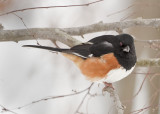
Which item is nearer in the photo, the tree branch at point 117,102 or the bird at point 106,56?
the tree branch at point 117,102

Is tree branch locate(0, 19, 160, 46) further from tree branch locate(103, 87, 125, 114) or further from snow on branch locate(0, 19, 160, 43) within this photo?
tree branch locate(103, 87, 125, 114)

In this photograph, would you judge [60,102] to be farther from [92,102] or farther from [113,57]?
[113,57]

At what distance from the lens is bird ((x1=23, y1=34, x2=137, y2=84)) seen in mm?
2930

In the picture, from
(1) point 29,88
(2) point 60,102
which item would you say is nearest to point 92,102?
(2) point 60,102

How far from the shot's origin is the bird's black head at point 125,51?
2938mm

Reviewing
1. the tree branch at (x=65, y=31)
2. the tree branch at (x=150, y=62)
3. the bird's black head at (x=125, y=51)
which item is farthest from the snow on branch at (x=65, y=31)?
the tree branch at (x=150, y=62)

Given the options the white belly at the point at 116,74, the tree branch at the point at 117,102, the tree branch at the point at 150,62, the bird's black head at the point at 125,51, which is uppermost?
the bird's black head at the point at 125,51

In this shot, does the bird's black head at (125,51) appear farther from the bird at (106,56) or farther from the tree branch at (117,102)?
the tree branch at (117,102)

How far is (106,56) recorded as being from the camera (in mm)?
3012

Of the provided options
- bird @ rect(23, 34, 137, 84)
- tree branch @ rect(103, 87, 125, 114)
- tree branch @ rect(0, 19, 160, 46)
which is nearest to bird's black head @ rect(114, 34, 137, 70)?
bird @ rect(23, 34, 137, 84)

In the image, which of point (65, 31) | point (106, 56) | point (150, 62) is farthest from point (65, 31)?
point (150, 62)

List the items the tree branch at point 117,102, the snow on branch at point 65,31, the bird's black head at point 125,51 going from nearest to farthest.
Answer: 1. the tree branch at point 117,102
2. the snow on branch at point 65,31
3. the bird's black head at point 125,51

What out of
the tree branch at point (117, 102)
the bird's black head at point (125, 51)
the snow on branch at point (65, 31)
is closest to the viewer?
the tree branch at point (117, 102)

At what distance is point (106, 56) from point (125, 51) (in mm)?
178
